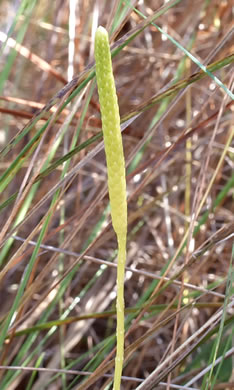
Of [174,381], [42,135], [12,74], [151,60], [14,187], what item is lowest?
[174,381]

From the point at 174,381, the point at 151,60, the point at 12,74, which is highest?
the point at 12,74

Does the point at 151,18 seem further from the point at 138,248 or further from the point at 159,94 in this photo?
the point at 138,248

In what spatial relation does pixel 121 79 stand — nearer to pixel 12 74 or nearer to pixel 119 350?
pixel 12 74

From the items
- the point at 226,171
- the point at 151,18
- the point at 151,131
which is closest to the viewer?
the point at 151,18

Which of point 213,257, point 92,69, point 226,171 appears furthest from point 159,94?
point 226,171

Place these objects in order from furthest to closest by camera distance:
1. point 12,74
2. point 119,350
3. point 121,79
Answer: point 12,74 → point 121,79 → point 119,350

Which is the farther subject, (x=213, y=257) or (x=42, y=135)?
(x=213, y=257)

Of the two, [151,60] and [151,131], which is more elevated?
[151,60]

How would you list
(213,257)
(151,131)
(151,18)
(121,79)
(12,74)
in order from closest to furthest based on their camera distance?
(151,18) < (151,131) < (213,257) < (121,79) < (12,74)

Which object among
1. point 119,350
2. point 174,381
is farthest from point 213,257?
point 119,350
